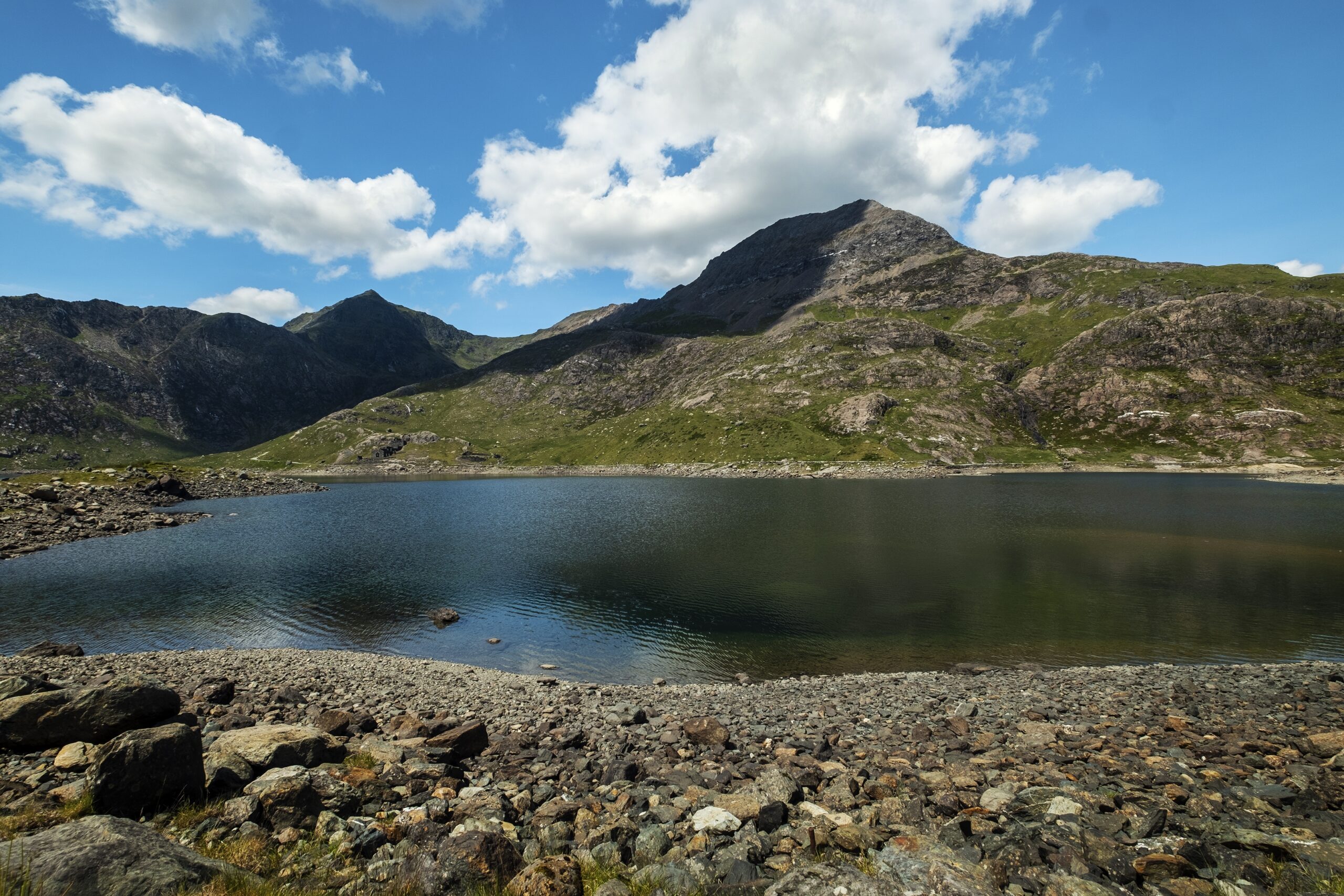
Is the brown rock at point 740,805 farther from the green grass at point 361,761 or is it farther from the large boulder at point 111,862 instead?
the large boulder at point 111,862

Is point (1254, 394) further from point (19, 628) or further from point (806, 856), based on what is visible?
point (19, 628)

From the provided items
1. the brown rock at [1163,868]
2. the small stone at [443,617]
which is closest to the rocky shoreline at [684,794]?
the brown rock at [1163,868]

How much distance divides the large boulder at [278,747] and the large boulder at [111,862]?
5.95m

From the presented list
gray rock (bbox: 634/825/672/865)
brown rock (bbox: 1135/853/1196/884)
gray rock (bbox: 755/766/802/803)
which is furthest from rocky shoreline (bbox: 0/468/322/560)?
brown rock (bbox: 1135/853/1196/884)

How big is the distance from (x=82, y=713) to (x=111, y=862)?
11.1m

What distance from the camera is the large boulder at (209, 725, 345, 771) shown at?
14.5 meters

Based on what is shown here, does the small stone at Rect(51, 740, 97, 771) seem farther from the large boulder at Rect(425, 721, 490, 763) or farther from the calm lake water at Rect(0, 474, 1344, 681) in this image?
the calm lake water at Rect(0, 474, 1344, 681)

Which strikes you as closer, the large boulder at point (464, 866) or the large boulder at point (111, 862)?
the large boulder at point (111, 862)

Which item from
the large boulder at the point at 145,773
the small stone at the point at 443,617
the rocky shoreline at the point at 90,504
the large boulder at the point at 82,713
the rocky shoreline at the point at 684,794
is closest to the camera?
the rocky shoreline at the point at 684,794

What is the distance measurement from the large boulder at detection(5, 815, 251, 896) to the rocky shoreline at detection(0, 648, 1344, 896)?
44mm

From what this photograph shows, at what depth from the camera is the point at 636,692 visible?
2922 cm

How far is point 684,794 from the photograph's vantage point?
50.6ft

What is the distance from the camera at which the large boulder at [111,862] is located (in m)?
7.71

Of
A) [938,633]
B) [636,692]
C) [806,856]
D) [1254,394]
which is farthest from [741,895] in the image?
[1254,394]
